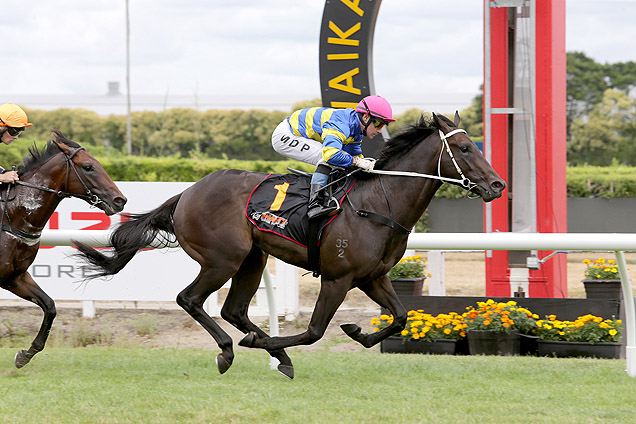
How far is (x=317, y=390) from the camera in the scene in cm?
409

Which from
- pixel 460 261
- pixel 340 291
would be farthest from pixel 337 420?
pixel 460 261

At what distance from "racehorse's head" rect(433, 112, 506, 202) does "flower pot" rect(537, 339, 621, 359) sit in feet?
5.10

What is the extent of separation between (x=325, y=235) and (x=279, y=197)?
0.37m

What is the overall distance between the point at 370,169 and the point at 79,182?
1727 mm

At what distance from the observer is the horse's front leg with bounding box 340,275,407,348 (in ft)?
14.4

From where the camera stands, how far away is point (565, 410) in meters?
3.63

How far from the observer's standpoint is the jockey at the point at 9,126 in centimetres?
475

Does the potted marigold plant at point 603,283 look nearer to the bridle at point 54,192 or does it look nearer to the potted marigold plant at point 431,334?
the potted marigold plant at point 431,334

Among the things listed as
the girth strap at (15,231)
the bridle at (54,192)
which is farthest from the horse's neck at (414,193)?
the girth strap at (15,231)

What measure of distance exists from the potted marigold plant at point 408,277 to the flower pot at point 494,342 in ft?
3.08

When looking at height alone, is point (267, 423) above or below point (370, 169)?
below

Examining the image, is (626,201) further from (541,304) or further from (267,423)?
(267,423)

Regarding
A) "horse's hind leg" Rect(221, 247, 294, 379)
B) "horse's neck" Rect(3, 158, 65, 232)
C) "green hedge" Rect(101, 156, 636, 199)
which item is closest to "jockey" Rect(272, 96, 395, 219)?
"horse's hind leg" Rect(221, 247, 294, 379)

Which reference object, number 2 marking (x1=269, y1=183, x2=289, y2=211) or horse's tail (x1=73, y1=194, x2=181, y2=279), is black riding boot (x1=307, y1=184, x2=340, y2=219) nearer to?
number 2 marking (x1=269, y1=183, x2=289, y2=211)
